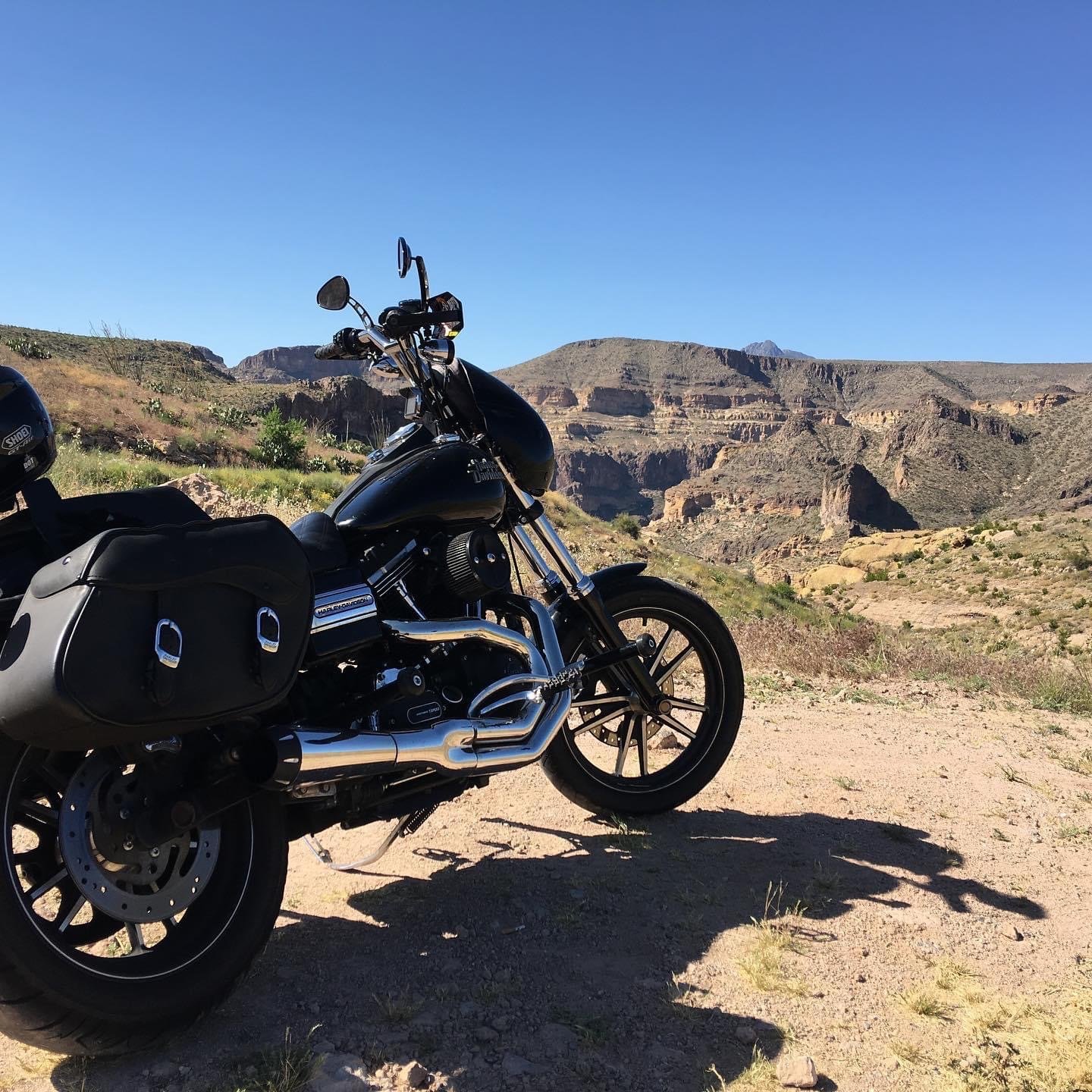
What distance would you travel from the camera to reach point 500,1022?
8.78 feet

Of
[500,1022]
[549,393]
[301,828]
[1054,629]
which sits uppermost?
[549,393]

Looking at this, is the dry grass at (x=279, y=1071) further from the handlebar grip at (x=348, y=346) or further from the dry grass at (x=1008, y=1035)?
the handlebar grip at (x=348, y=346)

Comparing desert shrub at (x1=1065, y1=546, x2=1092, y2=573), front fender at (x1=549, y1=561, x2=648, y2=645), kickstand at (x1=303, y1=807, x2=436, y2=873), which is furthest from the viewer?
desert shrub at (x1=1065, y1=546, x2=1092, y2=573)

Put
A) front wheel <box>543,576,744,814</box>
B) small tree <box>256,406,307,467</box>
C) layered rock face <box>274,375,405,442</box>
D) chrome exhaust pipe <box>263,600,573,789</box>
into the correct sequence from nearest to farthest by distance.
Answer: chrome exhaust pipe <box>263,600,573,789</box>
front wheel <box>543,576,744,814</box>
small tree <box>256,406,307,467</box>
layered rock face <box>274,375,405,442</box>

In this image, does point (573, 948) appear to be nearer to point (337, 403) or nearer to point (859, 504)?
point (337, 403)

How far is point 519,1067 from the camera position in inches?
97.4

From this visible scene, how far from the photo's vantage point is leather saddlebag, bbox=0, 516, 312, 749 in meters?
2.03

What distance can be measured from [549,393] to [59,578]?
484ft

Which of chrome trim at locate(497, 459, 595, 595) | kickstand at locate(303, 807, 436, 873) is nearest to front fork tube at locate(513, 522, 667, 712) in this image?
chrome trim at locate(497, 459, 595, 595)

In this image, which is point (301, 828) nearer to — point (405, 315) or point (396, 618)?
point (396, 618)

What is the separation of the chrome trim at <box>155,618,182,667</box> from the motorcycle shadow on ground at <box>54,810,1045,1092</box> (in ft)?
3.60

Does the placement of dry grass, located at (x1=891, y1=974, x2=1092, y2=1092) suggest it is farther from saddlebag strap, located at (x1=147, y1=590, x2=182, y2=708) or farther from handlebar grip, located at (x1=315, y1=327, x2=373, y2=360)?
handlebar grip, located at (x1=315, y1=327, x2=373, y2=360)

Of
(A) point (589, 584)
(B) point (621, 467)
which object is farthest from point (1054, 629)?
(B) point (621, 467)

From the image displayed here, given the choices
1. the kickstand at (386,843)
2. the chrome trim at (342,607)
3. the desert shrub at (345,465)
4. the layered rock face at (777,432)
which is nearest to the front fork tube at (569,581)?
the chrome trim at (342,607)
